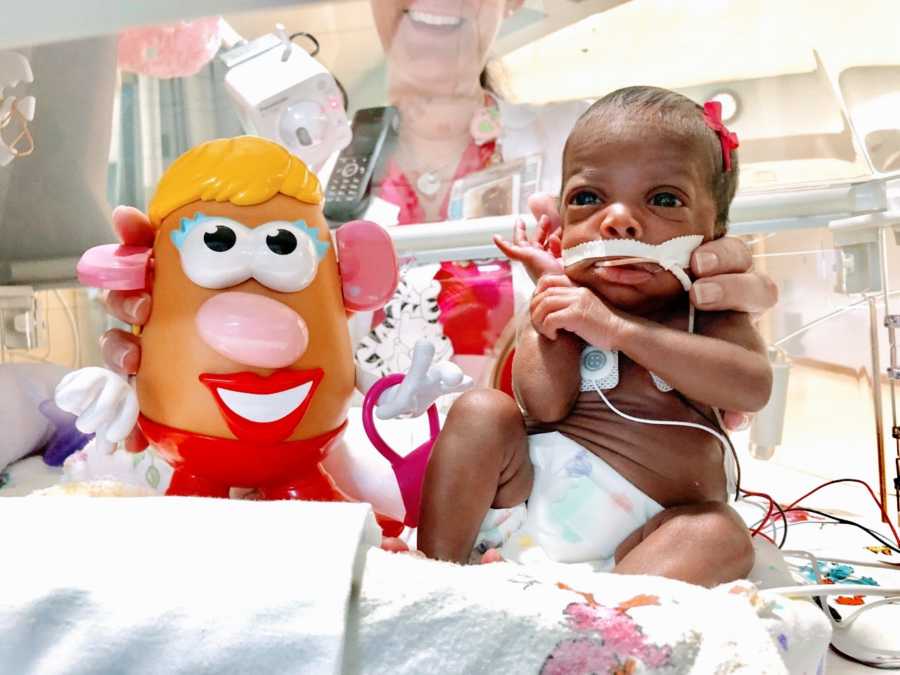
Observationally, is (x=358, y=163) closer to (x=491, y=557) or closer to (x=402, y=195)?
(x=402, y=195)

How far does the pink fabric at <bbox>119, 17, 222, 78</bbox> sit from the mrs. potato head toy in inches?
14.3

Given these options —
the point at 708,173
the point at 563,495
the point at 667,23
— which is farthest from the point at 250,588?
the point at 667,23

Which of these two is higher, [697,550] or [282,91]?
[282,91]

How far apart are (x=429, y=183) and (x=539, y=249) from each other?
574 millimetres

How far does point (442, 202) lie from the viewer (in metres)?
1.36

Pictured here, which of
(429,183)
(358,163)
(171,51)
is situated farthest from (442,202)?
(171,51)

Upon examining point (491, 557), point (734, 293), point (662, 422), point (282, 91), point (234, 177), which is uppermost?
point (282, 91)

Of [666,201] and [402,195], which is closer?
[666,201]

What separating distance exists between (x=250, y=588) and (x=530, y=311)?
1.39ft

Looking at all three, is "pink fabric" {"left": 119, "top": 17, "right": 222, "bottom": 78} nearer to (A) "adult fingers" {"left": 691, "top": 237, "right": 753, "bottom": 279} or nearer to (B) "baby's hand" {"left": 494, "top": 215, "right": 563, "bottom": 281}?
(B) "baby's hand" {"left": 494, "top": 215, "right": 563, "bottom": 281}

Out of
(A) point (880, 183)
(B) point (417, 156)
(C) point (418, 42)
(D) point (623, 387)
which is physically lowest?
(D) point (623, 387)

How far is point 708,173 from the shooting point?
74 cm

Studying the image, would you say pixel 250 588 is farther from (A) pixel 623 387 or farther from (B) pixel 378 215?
(B) pixel 378 215

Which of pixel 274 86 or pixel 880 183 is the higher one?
pixel 274 86
